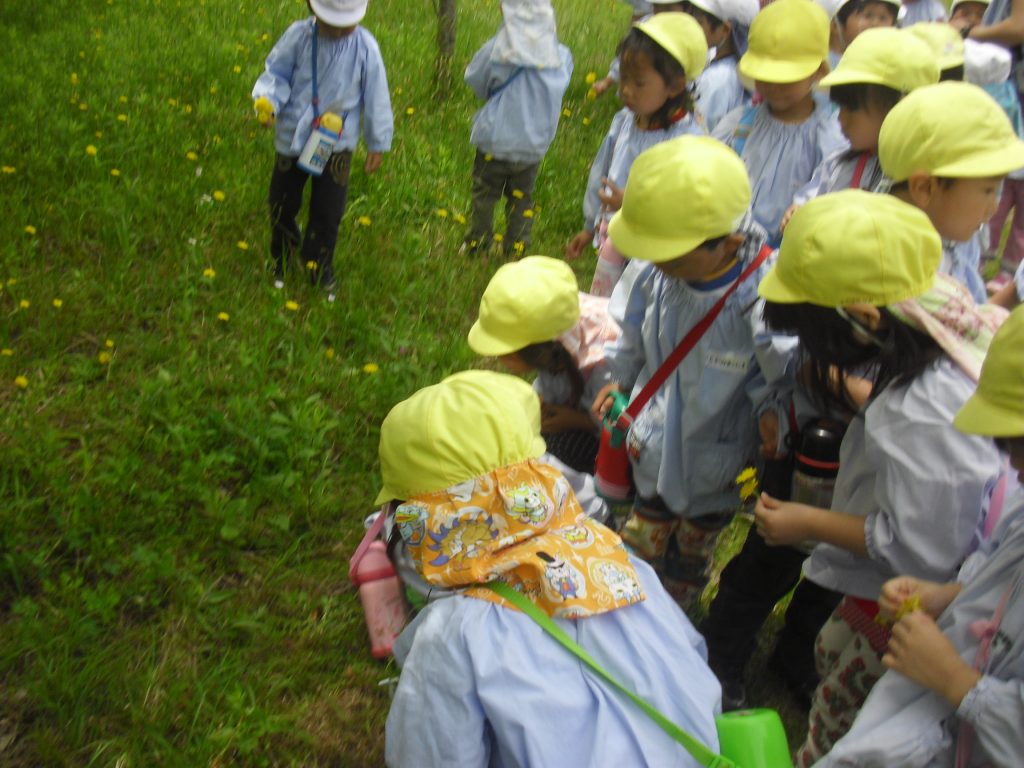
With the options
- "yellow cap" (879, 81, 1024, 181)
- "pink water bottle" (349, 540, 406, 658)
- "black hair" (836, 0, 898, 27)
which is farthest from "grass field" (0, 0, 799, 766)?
"yellow cap" (879, 81, 1024, 181)

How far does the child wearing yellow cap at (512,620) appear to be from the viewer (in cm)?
182

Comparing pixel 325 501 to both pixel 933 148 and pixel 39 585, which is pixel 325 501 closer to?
pixel 39 585

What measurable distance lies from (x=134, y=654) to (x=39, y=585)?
1.24ft

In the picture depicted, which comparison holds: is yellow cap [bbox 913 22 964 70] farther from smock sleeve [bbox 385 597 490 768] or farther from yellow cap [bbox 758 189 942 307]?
smock sleeve [bbox 385 597 490 768]

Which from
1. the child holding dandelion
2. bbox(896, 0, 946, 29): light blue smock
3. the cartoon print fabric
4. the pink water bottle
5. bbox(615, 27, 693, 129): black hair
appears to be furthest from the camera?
bbox(896, 0, 946, 29): light blue smock

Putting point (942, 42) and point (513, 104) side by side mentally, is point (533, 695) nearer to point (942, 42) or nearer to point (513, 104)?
point (942, 42)

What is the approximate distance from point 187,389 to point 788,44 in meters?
2.45

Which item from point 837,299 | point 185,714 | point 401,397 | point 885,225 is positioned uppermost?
point 885,225

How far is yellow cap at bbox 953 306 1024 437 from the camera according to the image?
4.99 ft

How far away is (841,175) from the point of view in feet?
10.3

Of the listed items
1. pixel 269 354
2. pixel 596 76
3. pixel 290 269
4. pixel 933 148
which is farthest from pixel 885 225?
pixel 596 76

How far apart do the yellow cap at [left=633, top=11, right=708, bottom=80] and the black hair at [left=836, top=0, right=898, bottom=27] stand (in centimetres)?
124

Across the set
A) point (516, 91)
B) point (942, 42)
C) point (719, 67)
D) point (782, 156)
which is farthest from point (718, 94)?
point (942, 42)

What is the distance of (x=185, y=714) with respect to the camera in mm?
2523
